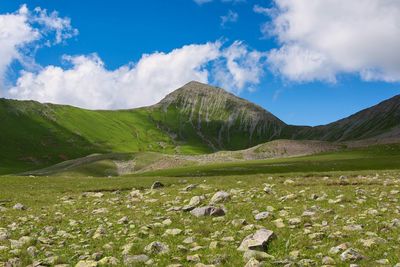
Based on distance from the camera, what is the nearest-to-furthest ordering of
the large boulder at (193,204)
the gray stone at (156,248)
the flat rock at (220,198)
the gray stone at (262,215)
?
the gray stone at (156,248) → the gray stone at (262,215) → the large boulder at (193,204) → the flat rock at (220,198)

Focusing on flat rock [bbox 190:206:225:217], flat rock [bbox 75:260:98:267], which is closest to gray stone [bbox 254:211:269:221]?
flat rock [bbox 190:206:225:217]

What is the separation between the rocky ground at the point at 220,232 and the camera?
1172cm

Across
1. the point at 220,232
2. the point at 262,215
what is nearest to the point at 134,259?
the point at 220,232

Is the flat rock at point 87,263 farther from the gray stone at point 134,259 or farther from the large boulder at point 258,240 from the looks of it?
the large boulder at point 258,240

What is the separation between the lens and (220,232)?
49.1 feet

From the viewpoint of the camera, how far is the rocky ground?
38.4 ft

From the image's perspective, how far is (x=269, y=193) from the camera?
24.4m

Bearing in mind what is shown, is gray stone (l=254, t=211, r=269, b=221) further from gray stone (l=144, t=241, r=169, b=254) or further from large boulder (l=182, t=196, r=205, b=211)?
gray stone (l=144, t=241, r=169, b=254)

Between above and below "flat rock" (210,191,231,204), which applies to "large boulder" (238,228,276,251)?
below

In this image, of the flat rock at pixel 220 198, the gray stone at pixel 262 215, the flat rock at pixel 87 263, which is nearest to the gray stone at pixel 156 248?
the flat rock at pixel 87 263

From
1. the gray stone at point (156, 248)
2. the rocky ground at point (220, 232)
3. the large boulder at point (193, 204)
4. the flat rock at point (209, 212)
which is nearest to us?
the rocky ground at point (220, 232)

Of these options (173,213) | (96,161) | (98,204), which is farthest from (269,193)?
(96,161)

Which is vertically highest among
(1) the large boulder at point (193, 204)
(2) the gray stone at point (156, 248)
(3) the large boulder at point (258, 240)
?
(1) the large boulder at point (193, 204)

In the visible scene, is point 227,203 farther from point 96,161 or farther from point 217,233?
point 96,161
